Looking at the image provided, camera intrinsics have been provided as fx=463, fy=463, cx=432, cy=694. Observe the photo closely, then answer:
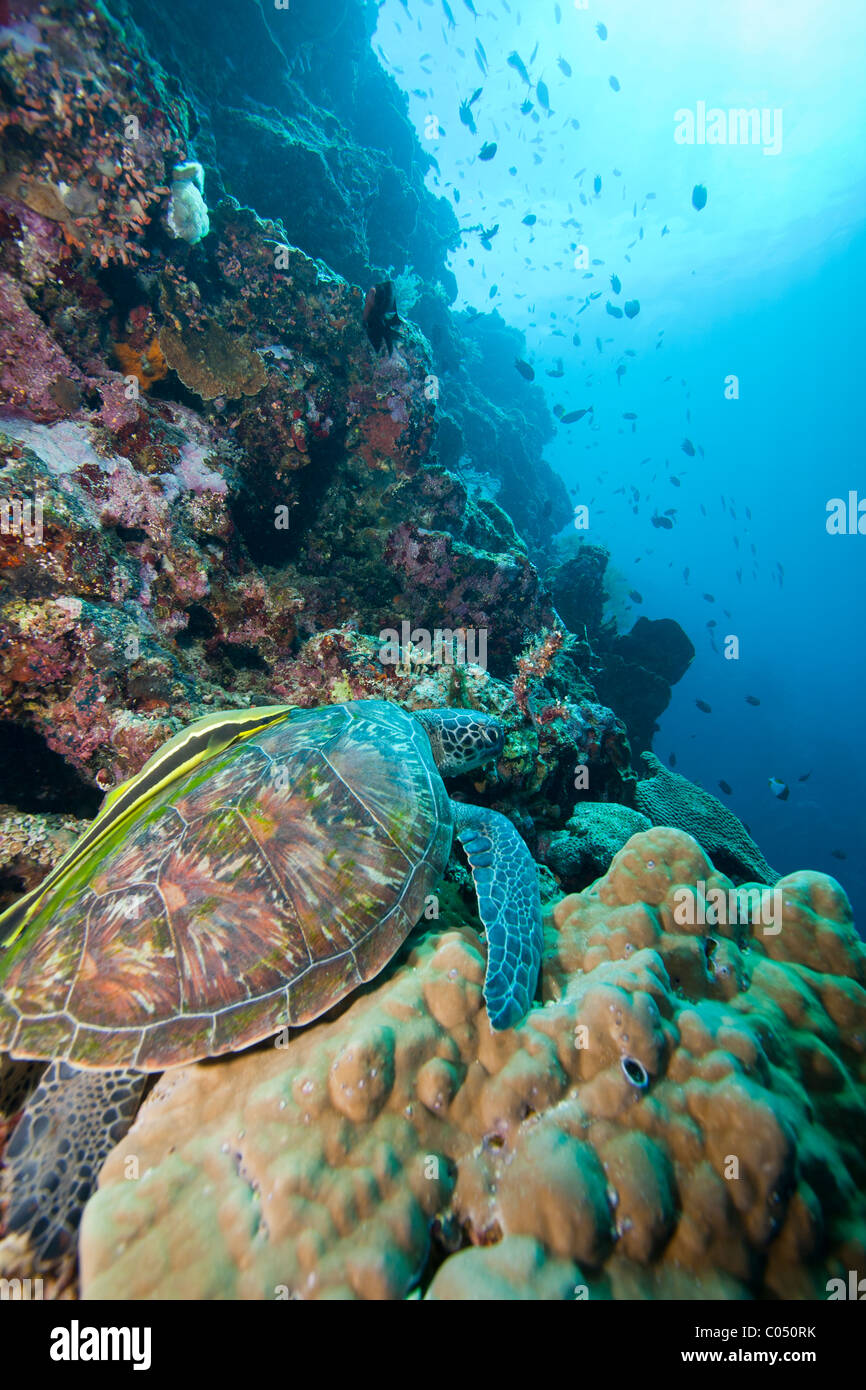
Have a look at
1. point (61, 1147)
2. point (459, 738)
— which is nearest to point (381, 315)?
point (459, 738)

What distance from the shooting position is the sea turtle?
1998 millimetres

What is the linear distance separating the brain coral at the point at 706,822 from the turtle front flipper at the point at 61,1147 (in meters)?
6.62

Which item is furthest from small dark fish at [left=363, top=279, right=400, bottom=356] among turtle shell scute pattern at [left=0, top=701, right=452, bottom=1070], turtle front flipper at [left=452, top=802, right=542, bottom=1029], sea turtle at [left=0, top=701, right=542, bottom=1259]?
turtle front flipper at [left=452, top=802, right=542, bottom=1029]

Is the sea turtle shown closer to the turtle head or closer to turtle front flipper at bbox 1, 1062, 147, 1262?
turtle front flipper at bbox 1, 1062, 147, 1262

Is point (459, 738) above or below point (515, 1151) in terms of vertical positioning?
above

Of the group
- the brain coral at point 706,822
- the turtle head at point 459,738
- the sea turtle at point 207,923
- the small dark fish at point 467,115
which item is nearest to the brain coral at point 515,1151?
the sea turtle at point 207,923

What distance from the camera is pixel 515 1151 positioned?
1782 millimetres

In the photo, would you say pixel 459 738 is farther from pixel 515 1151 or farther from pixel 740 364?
pixel 740 364

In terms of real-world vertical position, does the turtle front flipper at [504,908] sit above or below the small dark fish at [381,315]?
below

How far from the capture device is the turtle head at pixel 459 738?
369 cm

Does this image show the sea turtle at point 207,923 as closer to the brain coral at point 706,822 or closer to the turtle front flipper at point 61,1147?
the turtle front flipper at point 61,1147

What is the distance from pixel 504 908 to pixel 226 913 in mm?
1466

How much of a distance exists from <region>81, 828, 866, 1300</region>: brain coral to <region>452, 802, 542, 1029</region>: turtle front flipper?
0.10 meters

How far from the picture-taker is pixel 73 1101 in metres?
1.97
